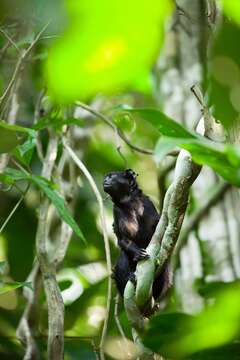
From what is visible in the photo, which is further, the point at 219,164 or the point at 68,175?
the point at 68,175

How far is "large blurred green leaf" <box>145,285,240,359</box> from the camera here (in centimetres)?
82

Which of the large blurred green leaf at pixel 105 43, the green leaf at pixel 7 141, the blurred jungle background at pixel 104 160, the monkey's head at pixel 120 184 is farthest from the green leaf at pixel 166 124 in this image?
the monkey's head at pixel 120 184

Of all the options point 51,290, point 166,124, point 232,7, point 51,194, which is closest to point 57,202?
point 51,194

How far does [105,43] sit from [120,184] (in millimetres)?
2681

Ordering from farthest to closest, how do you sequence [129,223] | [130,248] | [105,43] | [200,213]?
[200,213]
[129,223]
[130,248]
[105,43]

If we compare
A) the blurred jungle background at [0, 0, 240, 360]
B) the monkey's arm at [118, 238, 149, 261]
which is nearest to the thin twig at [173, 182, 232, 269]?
the blurred jungle background at [0, 0, 240, 360]

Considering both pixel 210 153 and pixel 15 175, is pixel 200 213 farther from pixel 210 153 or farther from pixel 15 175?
pixel 210 153

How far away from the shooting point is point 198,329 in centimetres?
88

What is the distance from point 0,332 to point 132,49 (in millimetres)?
3055

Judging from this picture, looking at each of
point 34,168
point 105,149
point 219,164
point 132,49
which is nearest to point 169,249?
point 219,164

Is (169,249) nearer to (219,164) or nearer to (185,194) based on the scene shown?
(185,194)

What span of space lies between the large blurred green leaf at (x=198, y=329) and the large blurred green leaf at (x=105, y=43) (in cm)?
35

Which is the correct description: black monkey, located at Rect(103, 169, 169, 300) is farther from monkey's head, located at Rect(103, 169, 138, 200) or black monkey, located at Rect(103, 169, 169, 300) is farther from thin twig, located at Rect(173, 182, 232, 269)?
thin twig, located at Rect(173, 182, 232, 269)

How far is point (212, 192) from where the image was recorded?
12.9 feet
